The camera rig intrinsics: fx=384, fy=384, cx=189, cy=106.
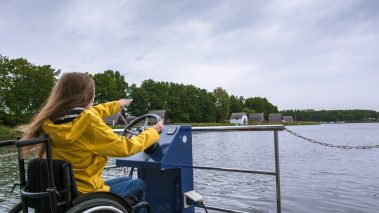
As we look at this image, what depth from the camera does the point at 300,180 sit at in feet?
44.4

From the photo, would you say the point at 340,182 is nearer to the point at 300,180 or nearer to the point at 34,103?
the point at 300,180

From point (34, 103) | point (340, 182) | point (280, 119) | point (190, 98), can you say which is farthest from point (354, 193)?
point (280, 119)

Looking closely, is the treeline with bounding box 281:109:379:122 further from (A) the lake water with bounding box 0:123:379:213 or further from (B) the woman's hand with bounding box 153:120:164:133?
(B) the woman's hand with bounding box 153:120:164:133

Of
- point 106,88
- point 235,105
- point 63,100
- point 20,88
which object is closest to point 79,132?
point 63,100

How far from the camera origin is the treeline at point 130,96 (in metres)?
46.4

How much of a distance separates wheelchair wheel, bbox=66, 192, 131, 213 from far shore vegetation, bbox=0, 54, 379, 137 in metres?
0.70

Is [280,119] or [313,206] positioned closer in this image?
[313,206]

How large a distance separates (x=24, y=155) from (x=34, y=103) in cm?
5041

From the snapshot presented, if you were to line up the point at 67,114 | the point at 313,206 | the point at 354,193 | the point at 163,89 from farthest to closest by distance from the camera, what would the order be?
the point at 163,89, the point at 354,193, the point at 313,206, the point at 67,114

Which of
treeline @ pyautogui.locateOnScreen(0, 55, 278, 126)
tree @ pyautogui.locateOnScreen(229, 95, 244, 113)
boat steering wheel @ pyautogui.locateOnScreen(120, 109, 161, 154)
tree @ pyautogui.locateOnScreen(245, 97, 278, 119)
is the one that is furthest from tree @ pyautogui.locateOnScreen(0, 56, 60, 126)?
tree @ pyautogui.locateOnScreen(245, 97, 278, 119)

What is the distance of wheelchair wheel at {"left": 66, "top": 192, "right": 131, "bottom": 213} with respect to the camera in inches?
85.1

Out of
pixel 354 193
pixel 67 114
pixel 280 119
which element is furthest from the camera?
pixel 280 119

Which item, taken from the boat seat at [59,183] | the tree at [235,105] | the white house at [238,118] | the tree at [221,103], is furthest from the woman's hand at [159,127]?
the tree at [235,105]

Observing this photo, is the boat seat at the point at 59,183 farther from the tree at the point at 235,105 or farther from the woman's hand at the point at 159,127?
the tree at the point at 235,105
